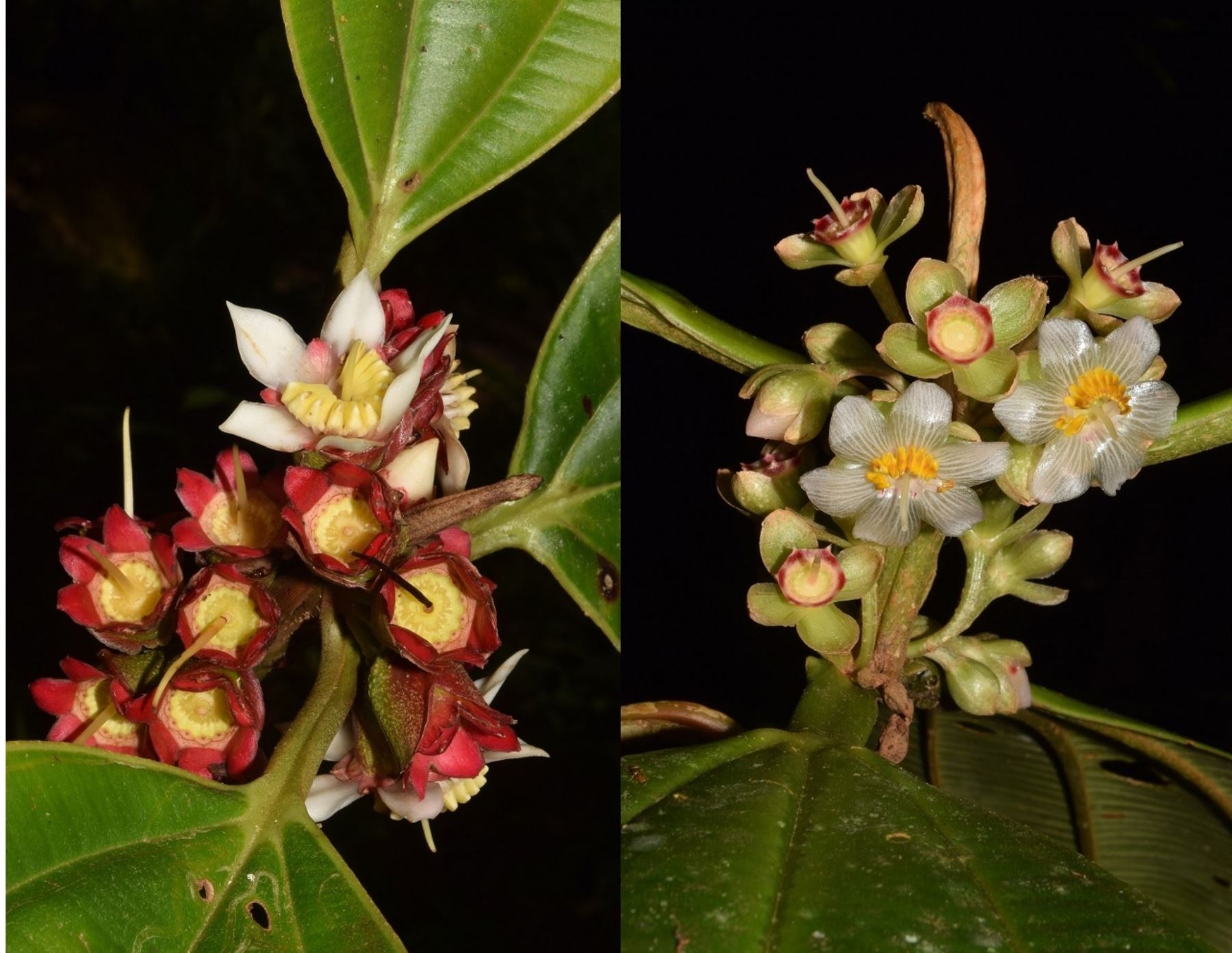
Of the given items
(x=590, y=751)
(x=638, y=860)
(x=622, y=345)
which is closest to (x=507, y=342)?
(x=590, y=751)

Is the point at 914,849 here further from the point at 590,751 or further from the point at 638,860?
the point at 590,751

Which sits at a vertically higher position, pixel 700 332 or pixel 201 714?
pixel 700 332

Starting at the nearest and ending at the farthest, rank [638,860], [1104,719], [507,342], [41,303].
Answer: [638,860], [1104,719], [41,303], [507,342]

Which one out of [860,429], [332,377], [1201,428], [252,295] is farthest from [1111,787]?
[252,295]

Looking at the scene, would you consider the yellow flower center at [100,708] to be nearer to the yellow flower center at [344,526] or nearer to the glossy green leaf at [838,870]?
the yellow flower center at [344,526]

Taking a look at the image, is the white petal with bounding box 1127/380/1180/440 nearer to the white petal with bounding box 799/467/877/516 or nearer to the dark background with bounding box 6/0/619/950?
the white petal with bounding box 799/467/877/516

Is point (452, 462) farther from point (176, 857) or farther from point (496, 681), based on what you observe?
point (176, 857)

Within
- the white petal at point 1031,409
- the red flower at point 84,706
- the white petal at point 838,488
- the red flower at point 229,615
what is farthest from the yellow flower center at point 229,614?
the white petal at point 1031,409
